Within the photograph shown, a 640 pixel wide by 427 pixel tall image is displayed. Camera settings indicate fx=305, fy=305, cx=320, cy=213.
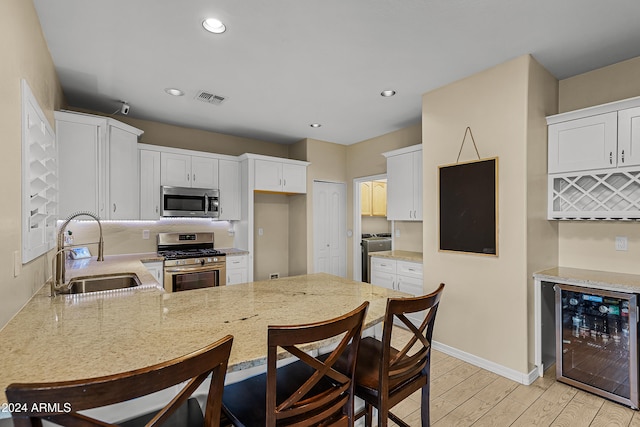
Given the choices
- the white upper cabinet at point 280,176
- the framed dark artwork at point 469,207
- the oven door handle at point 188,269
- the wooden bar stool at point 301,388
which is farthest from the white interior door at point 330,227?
the wooden bar stool at point 301,388

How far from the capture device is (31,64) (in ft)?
6.16

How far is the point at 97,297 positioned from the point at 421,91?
3304 mm

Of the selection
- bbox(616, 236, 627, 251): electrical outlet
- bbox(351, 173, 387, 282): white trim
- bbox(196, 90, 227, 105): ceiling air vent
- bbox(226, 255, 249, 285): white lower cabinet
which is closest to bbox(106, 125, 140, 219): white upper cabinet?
bbox(196, 90, 227, 105): ceiling air vent

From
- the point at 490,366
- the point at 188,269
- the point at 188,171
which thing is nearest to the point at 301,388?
Result: the point at 490,366

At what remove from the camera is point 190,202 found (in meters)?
4.20

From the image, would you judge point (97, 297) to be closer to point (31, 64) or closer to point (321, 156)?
point (31, 64)

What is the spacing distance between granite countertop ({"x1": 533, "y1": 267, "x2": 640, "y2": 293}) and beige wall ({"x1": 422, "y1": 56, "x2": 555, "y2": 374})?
22 cm

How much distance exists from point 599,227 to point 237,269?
4.07 meters

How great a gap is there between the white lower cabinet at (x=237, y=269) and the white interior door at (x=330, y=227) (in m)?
1.17

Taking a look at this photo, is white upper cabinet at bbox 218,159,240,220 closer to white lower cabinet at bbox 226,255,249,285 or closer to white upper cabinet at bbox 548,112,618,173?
white lower cabinet at bbox 226,255,249,285

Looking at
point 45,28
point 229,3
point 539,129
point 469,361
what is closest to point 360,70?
point 229,3

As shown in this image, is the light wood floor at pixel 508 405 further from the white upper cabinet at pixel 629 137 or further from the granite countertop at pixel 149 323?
the white upper cabinet at pixel 629 137

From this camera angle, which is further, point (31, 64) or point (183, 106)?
point (183, 106)

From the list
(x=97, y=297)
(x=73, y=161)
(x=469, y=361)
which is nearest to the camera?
(x=97, y=297)
